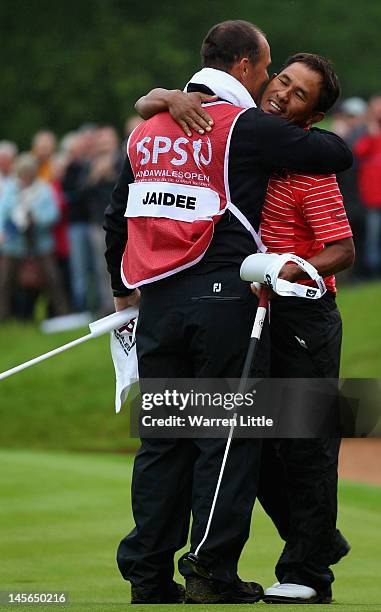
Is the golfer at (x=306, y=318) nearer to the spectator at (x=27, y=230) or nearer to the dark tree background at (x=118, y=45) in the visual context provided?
the spectator at (x=27, y=230)

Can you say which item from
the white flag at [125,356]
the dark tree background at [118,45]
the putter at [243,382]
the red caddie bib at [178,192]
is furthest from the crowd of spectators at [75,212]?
the putter at [243,382]

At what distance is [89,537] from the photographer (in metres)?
7.06

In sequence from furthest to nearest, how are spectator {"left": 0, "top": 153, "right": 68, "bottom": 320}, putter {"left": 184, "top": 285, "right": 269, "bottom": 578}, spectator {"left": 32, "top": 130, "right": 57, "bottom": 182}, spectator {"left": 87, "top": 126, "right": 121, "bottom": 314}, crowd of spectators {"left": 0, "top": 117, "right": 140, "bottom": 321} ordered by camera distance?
1. spectator {"left": 32, "top": 130, "right": 57, "bottom": 182}
2. spectator {"left": 0, "top": 153, "right": 68, "bottom": 320}
3. crowd of spectators {"left": 0, "top": 117, "right": 140, "bottom": 321}
4. spectator {"left": 87, "top": 126, "right": 121, "bottom": 314}
5. putter {"left": 184, "top": 285, "right": 269, "bottom": 578}

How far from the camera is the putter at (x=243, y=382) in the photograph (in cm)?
501

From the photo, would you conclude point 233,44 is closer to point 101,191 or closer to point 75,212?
point 101,191

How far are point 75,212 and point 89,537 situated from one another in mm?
10325

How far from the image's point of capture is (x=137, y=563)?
205 inches

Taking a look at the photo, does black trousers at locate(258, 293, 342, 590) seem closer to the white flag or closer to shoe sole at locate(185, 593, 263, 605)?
shoe sole at locate(185, 593, 263, 605)

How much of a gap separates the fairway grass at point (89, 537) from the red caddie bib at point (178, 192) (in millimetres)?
1211

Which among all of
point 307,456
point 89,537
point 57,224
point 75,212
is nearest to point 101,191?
point 75,212

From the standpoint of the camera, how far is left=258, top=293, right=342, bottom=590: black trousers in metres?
5.32

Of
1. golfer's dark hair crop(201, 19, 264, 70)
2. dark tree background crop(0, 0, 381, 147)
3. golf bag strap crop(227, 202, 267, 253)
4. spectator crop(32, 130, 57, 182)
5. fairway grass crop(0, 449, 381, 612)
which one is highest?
dark tree background crop(0, 0, 381, 147)

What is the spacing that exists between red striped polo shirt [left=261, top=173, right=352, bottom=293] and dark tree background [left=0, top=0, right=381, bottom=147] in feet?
62.0

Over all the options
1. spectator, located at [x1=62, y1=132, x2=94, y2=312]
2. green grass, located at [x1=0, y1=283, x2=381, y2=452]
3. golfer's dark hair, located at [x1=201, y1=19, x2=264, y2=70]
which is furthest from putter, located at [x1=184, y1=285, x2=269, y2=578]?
spectator, located at [x1=62, y1=132, x2=94, y2=312]
